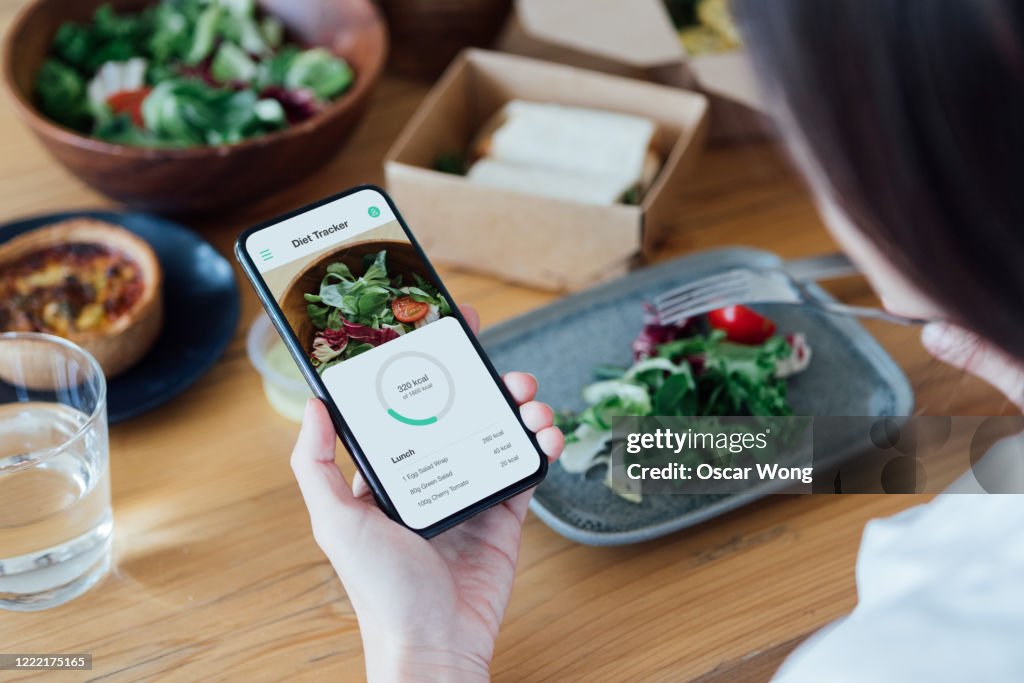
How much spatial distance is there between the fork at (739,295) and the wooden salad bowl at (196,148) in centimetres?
40

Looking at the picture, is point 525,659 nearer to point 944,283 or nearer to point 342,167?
point 944,283

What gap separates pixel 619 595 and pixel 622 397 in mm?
169

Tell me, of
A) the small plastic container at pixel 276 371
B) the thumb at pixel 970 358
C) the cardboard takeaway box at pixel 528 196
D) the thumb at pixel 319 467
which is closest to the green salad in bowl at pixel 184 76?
the cardboard takeaway box at pixel 528 196

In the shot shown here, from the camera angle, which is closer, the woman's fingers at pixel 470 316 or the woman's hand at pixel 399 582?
the woman's hand at pixel 399 582

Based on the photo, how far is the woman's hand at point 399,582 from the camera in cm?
65

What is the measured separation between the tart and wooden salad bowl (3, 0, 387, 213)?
0.07m

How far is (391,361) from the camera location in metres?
0.71

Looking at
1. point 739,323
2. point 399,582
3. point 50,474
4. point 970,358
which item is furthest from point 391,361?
point 970,358

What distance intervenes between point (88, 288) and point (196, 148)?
171 mm

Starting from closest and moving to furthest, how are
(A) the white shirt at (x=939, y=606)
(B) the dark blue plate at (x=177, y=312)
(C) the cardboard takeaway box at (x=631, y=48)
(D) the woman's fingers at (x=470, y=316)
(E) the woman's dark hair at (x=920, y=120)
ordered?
1. (E) the woman's dark hair at (x=920, y=120)
2. (A) the white shirt at (x=939, y=606)
3. (D) the woman's fingers at (x=470, y=316)
4. (B) the dark blue plate at (x=177, y=312)
5. (C) the cardboard takeaway box at (x=631, y=48)

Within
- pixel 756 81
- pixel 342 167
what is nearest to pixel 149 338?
pixel 342 167

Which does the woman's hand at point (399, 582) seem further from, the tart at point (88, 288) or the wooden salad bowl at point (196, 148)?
the wooden salad bowl at point (196, 148)

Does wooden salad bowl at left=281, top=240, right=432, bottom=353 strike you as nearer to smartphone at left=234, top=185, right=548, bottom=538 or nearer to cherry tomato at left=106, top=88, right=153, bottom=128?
smartphone at left=234, top=185, right=548, bottom=538

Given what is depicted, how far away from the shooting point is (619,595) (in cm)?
78
